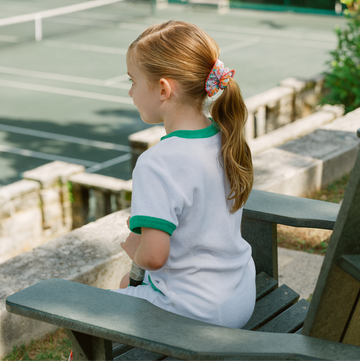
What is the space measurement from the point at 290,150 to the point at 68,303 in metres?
3.16

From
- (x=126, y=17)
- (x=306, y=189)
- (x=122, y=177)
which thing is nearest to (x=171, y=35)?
(x=306, y=189)

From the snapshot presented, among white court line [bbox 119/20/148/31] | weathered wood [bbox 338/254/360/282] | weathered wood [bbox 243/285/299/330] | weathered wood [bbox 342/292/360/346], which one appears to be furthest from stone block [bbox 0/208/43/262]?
white court line [bbox 119/20/148/31]

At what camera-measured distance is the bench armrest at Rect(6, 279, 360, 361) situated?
1331 mm

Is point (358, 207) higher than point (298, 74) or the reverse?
higher

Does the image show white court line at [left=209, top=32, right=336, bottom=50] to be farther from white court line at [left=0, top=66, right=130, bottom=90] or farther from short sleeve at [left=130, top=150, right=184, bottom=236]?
short sleeve at [left=130, top=150, right=184, bottom=236]

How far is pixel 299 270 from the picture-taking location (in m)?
3.33

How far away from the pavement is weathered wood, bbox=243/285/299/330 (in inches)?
37.6

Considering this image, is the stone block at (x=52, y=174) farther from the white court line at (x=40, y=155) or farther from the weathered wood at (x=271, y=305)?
the weathered wood at (x=271, y=305)

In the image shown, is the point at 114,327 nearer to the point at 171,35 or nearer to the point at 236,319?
the point at 236,319

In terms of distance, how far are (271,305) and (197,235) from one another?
540mm

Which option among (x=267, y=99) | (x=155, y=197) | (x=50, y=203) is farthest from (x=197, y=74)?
(x=267, y=99)

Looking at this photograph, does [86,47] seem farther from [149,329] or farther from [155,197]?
[149,329]

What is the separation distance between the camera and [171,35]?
5.56 ft

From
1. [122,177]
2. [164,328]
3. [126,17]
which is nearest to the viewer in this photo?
[164,328]
